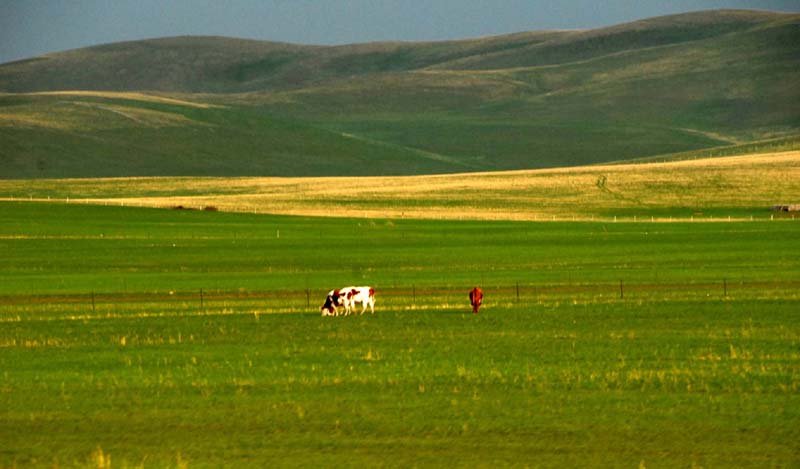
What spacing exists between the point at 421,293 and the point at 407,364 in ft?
66.1

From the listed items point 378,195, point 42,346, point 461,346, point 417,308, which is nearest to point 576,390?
point 461,346

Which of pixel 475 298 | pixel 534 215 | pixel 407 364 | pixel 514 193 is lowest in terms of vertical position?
pixel 407 364

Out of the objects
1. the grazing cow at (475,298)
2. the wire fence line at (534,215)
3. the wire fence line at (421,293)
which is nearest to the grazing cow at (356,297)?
the grazing cow at (475,298)

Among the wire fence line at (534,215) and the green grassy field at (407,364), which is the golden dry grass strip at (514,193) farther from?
the green grassy field at (407,364)

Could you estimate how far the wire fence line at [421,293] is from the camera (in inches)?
1812

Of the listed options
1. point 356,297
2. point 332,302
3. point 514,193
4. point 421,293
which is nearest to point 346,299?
point 356,297

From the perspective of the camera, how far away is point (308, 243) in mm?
74375

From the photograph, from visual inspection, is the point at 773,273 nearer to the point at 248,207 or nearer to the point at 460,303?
the point at 460,303

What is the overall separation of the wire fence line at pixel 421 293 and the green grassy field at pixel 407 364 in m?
0.17

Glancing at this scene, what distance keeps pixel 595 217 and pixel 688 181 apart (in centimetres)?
1939

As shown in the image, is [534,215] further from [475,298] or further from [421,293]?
[475,298]

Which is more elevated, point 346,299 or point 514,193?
point 514,193

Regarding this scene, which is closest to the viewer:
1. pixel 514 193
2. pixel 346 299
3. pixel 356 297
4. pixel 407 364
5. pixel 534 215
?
pixel 407 364

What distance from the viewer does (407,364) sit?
93.5ft
